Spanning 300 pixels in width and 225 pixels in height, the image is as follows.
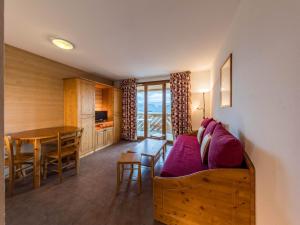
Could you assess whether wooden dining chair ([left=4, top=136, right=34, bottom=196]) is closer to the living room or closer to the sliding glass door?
the living room

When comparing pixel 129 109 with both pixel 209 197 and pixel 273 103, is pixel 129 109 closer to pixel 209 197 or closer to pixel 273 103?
pixel 209 197

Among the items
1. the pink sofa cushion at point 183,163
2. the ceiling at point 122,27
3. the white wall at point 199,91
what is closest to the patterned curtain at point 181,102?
the white wall at point 199,91

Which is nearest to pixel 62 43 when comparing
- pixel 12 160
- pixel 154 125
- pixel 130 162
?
pixel 12 160

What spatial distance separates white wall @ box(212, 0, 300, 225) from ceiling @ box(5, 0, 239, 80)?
648mm

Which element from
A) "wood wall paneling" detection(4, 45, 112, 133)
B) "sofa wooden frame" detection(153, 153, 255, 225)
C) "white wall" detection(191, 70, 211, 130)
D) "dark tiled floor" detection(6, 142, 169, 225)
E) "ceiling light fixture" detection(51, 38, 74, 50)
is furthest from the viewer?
"white wall" detection(191, 70, 211, 130)

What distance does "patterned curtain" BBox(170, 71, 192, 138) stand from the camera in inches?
166

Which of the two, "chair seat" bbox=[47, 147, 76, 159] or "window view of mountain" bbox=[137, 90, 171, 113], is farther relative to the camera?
"window view of mountain" bbox=[137, 90, 171, 113]

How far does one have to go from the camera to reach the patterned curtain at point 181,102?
422 centimetres

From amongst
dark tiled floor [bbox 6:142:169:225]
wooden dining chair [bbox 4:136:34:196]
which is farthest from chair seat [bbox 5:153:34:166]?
dark tiled floor [bbox 6:142:169:225]

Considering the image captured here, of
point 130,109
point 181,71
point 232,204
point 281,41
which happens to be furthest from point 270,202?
point 130,109

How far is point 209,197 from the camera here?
126cm

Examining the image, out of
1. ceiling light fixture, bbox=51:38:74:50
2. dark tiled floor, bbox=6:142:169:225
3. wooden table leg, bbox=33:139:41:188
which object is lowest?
dark tiled floor, bbox=6:142:169:225

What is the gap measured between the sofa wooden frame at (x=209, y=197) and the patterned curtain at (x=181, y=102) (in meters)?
2.87

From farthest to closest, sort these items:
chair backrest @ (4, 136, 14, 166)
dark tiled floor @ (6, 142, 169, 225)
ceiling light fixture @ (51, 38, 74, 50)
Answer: ceiling light fixture @ (51, 38, 74, 50) → chair backrest @ (4, 136, 14, 166) → dark tiled floor @ (6, 142, 169, 225)
